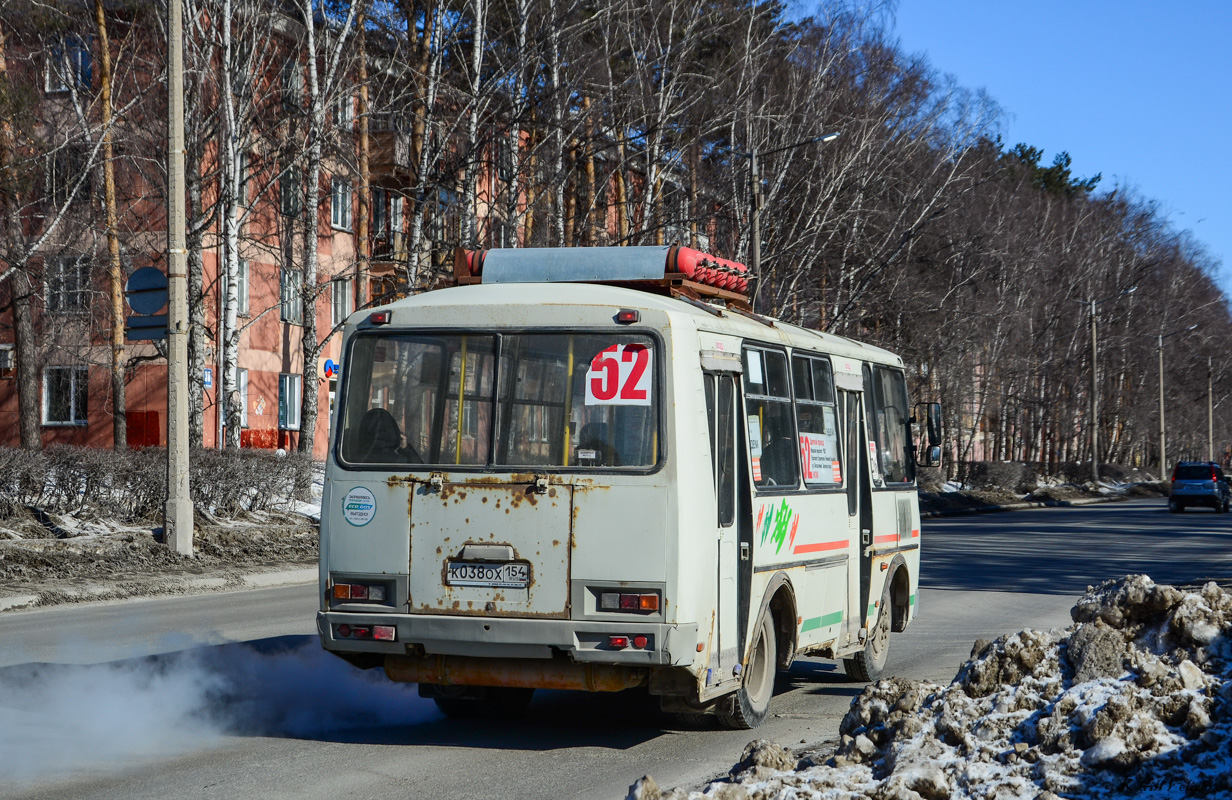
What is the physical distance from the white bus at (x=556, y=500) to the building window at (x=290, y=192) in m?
20.7

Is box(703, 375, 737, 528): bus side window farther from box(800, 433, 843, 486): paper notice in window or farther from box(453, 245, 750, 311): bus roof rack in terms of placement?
box(800, 433, 843, 486): paper notice in window

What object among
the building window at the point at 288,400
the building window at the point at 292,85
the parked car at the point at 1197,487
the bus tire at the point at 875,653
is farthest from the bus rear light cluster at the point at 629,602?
the parked car at the point at 1197,487

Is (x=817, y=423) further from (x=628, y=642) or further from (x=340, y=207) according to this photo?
(x=340, y=207)

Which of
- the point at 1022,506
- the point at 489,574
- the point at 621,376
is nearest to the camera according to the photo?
the point at 489,574

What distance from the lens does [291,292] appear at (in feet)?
122

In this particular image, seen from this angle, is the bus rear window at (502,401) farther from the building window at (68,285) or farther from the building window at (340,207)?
the building window at (340,207)

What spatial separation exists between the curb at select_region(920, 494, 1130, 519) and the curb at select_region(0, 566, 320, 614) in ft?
83.2

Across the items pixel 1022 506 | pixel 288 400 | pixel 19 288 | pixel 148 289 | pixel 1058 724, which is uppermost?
pixel 19 288

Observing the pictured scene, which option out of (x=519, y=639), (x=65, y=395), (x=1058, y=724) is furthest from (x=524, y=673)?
(x=65, y=395)

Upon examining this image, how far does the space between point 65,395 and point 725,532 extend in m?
33.9

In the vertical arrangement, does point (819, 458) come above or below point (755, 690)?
above

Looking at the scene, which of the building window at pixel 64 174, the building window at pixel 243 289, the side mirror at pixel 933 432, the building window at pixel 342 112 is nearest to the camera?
the side mirror at pixel 933 432

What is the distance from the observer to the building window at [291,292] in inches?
1215

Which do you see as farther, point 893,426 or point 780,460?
point 893,426
